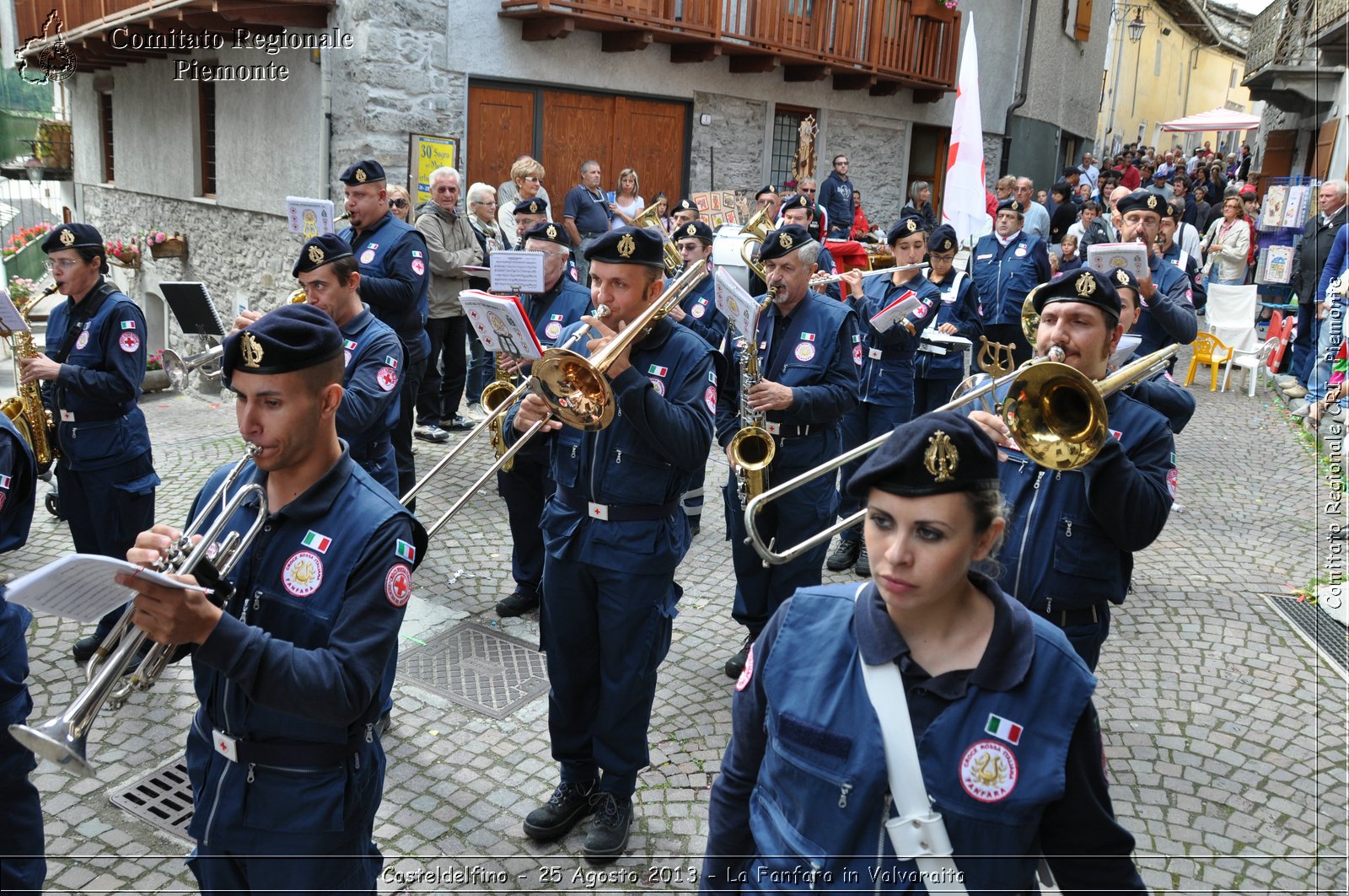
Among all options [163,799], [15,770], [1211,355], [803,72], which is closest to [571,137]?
[803,72]

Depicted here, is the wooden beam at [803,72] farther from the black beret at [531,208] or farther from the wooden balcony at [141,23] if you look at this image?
the black beret at [531,208]

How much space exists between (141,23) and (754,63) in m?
8.93

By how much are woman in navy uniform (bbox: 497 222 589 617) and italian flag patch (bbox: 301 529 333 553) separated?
3669 millimetres

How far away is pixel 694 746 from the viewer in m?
5.20

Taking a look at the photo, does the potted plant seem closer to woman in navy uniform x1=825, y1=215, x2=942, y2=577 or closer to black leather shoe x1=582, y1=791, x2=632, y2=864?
woman in navy uniform x1=825, y1=215, x2=942, y2=577

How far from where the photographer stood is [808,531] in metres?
5.79

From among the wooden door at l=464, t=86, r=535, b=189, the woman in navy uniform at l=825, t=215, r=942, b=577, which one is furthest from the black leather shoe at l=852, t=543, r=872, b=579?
the wooden door at l=464, t=86, r=535, b=189

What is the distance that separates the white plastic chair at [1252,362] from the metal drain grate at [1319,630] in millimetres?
7705

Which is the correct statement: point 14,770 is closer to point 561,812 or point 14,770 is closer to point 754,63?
point 561,812

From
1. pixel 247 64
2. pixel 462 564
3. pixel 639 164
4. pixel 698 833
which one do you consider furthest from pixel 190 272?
pixel 698 833

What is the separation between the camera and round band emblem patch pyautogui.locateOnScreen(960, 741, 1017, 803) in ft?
6.77

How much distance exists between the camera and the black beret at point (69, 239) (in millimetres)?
5844

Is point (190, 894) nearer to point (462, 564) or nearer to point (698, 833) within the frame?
point (698, 833)

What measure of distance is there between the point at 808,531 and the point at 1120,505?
7.92 ft
